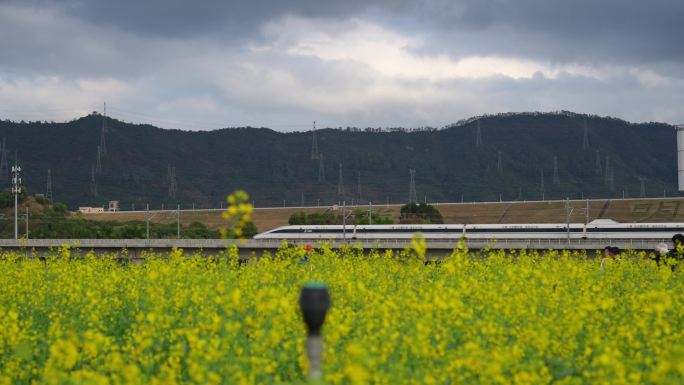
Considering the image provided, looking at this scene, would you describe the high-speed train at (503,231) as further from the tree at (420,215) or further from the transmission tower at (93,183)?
the transmission tower at (93,183)

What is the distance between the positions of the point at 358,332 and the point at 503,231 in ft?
184

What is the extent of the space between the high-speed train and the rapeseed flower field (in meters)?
43.9

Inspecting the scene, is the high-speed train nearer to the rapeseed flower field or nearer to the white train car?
the white train car

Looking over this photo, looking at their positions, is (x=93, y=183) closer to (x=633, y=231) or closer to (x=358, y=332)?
(x=633, y=231)

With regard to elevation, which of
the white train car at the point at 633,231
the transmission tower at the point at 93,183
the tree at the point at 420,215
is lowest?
the white train car at the point at 633,231

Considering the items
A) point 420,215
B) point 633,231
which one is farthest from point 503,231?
point 420,215

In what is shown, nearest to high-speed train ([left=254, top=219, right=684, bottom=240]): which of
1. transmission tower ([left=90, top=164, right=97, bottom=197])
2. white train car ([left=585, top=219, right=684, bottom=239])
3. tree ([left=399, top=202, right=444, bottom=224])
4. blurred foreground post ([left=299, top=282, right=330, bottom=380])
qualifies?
white train car ([left=585, top=219, right=684, bottom=239])

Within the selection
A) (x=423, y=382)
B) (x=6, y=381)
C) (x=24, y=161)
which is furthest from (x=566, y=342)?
(x=24, y=161)

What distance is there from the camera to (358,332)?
12.6 metres

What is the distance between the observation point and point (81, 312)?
15.8 meters

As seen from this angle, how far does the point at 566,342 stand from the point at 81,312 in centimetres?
875

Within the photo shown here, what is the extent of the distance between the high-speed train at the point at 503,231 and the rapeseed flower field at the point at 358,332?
43.9m

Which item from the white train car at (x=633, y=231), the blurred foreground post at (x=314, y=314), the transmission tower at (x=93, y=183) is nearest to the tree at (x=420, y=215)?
the white train car at (x=633, y=231)

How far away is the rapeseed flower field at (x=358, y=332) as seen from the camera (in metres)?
9.91
